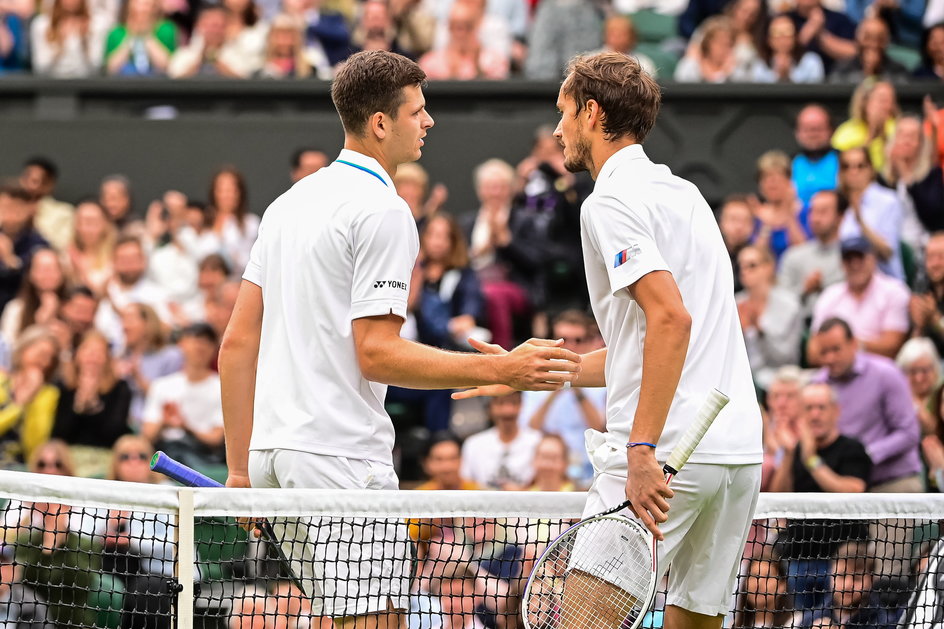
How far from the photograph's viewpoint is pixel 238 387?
177 inches

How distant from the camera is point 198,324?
9.93 m

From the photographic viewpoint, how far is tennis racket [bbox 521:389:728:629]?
394 centimetres

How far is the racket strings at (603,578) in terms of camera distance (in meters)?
4.04

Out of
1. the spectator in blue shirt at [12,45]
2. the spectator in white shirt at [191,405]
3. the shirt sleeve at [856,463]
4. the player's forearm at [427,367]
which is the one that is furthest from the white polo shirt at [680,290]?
the spectator in blue shirt at [12,45]

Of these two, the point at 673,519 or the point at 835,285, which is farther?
the point at 835,285

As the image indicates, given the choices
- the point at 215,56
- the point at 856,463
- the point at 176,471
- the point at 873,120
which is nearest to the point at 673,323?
the point at 176,471

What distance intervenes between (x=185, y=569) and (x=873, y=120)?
811 cm

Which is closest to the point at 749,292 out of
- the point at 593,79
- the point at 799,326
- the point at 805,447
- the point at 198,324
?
the point at 799,326

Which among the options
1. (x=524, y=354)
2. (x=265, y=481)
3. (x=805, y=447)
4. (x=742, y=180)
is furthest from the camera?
(x=742, y=180)

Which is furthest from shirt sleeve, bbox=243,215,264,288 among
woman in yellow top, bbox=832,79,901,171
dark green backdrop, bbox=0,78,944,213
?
dark green backdrop, bbox=0,78,944,213

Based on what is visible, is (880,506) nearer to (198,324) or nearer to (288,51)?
(198,324)

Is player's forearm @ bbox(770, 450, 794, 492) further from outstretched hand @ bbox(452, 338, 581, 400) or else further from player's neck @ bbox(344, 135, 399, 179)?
player's neck @ bbox(344, 135, 399, 179)

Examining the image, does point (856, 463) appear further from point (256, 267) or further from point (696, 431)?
point (256, 267)

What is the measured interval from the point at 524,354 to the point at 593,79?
868mm
